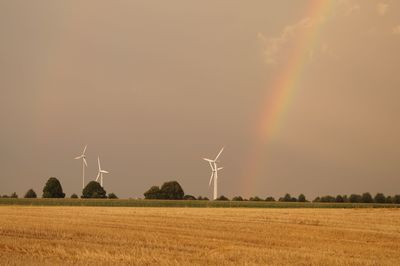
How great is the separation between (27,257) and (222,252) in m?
6.58

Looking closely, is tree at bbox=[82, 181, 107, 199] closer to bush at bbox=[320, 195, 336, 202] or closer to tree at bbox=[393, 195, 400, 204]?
bush at bbox=[320, 195, 336, 202]

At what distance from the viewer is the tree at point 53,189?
4855 inches

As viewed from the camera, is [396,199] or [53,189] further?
[396,199]

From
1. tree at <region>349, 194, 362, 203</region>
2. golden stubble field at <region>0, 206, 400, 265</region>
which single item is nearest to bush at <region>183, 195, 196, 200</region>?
tree at <region>349, 194, 362, 203</region>

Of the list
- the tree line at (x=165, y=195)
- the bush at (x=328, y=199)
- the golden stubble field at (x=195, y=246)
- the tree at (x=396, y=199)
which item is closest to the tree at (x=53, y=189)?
the tree line at (x=165, y=195)

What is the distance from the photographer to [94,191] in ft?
407

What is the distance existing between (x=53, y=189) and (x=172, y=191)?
25.4 m

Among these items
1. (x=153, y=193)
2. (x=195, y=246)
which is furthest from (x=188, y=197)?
(x=195, y=246)

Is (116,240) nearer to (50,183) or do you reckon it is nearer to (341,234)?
(341,234)

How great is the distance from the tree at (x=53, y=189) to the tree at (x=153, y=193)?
18.1 m

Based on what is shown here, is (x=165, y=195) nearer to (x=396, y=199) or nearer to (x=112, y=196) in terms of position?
(x=112, y=196)

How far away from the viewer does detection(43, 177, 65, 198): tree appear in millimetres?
123312

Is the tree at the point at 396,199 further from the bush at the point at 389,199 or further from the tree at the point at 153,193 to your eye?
the tree at the point at 153,193

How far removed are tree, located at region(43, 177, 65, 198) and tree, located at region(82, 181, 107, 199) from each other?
5.27m
